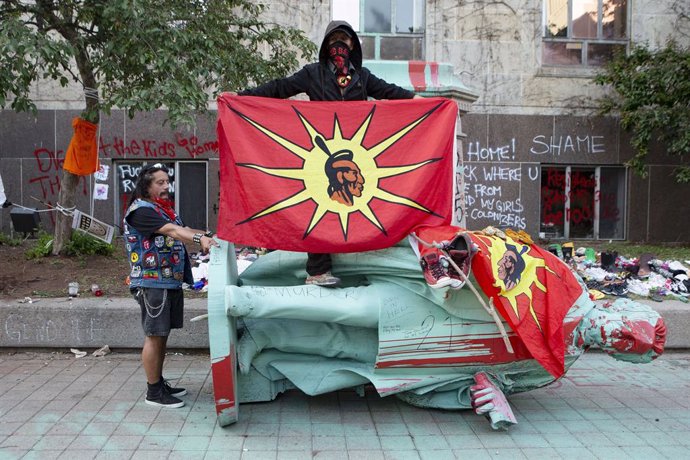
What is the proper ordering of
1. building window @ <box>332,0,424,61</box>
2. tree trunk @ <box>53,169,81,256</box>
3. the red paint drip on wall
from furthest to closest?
building window @ <box>332,0,424,61</box> → tree trunk @ <box>53,169,81,256</box> → the red paint drip on wall

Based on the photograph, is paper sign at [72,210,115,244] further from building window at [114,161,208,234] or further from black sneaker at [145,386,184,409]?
building window at [114,161,208,234]

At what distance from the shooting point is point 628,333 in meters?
4.08

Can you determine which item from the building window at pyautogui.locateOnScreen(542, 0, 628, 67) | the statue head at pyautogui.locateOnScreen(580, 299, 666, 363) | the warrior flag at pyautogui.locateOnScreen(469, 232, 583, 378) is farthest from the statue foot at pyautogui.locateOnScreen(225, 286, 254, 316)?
the building window at pyautogui.locateOnScreen(542, 0, 628, 67)

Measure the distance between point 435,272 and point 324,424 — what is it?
1333mm

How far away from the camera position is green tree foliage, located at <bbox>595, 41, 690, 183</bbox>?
34.4 feet

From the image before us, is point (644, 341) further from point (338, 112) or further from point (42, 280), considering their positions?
point (42, 280)

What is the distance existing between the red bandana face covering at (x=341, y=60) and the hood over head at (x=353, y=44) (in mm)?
50

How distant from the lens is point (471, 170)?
11805 mm

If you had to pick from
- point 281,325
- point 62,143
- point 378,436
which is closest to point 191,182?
point 62,143

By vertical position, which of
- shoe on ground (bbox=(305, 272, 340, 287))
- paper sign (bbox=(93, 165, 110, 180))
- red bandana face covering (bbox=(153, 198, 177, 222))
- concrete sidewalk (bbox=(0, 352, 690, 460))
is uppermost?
paper sign (bbox=(93, 165, 110, 180))

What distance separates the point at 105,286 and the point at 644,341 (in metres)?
5.18

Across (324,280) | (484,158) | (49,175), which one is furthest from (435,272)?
(49,175)

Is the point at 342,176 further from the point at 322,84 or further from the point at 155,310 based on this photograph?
the point at 155,310

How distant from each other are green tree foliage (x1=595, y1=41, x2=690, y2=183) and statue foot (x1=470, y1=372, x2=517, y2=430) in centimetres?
823
